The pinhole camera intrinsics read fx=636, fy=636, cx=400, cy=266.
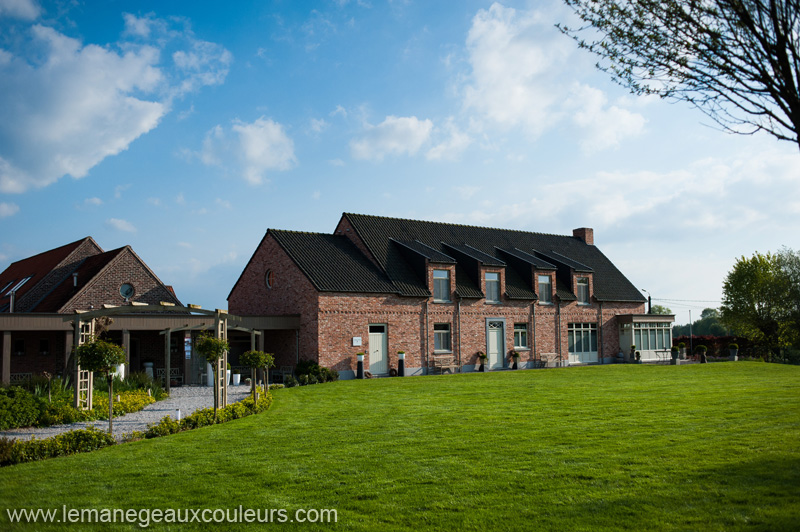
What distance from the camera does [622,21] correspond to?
800 cm

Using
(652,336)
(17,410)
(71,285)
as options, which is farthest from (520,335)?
(17,410)

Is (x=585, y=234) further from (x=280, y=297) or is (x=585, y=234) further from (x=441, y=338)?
(x=280, y=297)

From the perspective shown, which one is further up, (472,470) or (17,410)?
(17,410)

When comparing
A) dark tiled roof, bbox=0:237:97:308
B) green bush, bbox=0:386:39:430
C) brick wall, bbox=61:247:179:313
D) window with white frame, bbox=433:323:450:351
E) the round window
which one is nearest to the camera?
green bush, bbox=0:386:39:430

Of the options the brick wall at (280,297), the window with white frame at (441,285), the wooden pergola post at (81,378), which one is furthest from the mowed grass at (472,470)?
the window with white frame at (441,285)

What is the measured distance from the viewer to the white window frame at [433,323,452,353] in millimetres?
29672

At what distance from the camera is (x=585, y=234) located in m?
42.9

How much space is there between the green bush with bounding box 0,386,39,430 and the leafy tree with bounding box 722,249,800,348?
48.4 m

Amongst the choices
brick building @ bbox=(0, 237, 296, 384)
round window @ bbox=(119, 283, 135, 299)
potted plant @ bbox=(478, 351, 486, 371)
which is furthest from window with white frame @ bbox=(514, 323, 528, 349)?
round window @ bbox=(119, 283, 135, 299)

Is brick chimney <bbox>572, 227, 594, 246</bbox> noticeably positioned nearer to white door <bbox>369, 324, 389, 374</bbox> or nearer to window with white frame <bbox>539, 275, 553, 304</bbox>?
window with white frame <bbox>539, 275, 553, 304</bbox>

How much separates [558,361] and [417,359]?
943 centimetres

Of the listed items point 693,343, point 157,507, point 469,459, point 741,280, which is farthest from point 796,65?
point 741,280

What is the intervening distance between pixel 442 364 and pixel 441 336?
4.56 feet

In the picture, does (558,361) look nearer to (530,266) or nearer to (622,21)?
(530,266)
